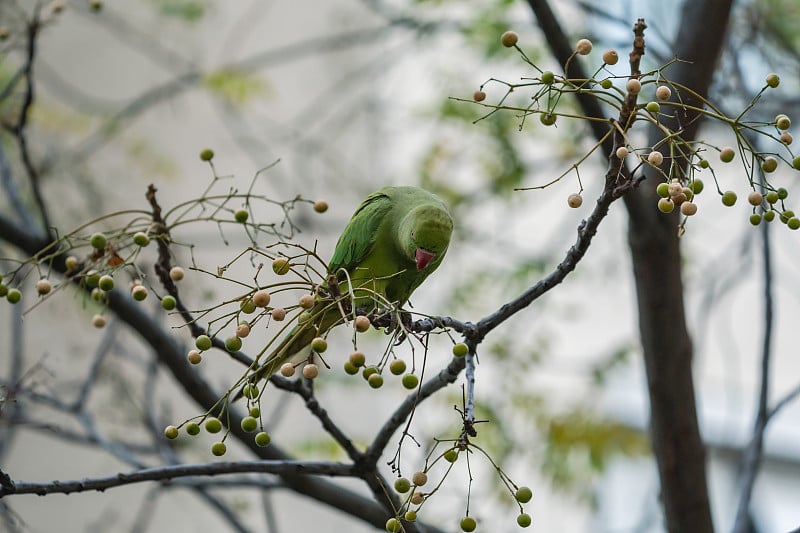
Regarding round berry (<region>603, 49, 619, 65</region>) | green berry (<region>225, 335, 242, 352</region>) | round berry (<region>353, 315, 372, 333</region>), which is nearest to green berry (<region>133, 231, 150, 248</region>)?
green berry (<region>225, 335, 242, 352</region>)

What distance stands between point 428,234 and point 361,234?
182 mm

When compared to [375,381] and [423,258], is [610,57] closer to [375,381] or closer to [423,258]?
[375,381]

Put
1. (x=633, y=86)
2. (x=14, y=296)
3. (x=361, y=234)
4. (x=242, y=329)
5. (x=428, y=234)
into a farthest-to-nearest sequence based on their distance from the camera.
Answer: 1. (x=361, y=234)
2. (x=428, y=234)
3. (x=14, y=296)
4. (x=242, y=329)
5. (x=633, y=86)

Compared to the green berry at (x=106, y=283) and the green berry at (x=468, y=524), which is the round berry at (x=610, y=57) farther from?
the green berry at (x=106, y=283)

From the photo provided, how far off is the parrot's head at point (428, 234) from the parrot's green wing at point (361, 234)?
0.12 meters

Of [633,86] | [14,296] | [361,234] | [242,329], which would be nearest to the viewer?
[633,86]

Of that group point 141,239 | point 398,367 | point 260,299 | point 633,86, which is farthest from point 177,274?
point 633,86

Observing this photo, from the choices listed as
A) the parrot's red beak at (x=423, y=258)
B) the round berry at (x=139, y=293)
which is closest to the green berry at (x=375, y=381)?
the round berry at (x=139, y=293)

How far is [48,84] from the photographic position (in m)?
3.51

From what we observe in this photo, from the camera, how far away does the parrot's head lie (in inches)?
48.9

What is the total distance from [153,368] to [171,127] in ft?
7.68

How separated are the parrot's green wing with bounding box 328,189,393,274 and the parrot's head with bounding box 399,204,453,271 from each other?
0.39 feet

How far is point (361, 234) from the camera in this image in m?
1.39

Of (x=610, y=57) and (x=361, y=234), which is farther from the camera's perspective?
(x=361, y=234)
